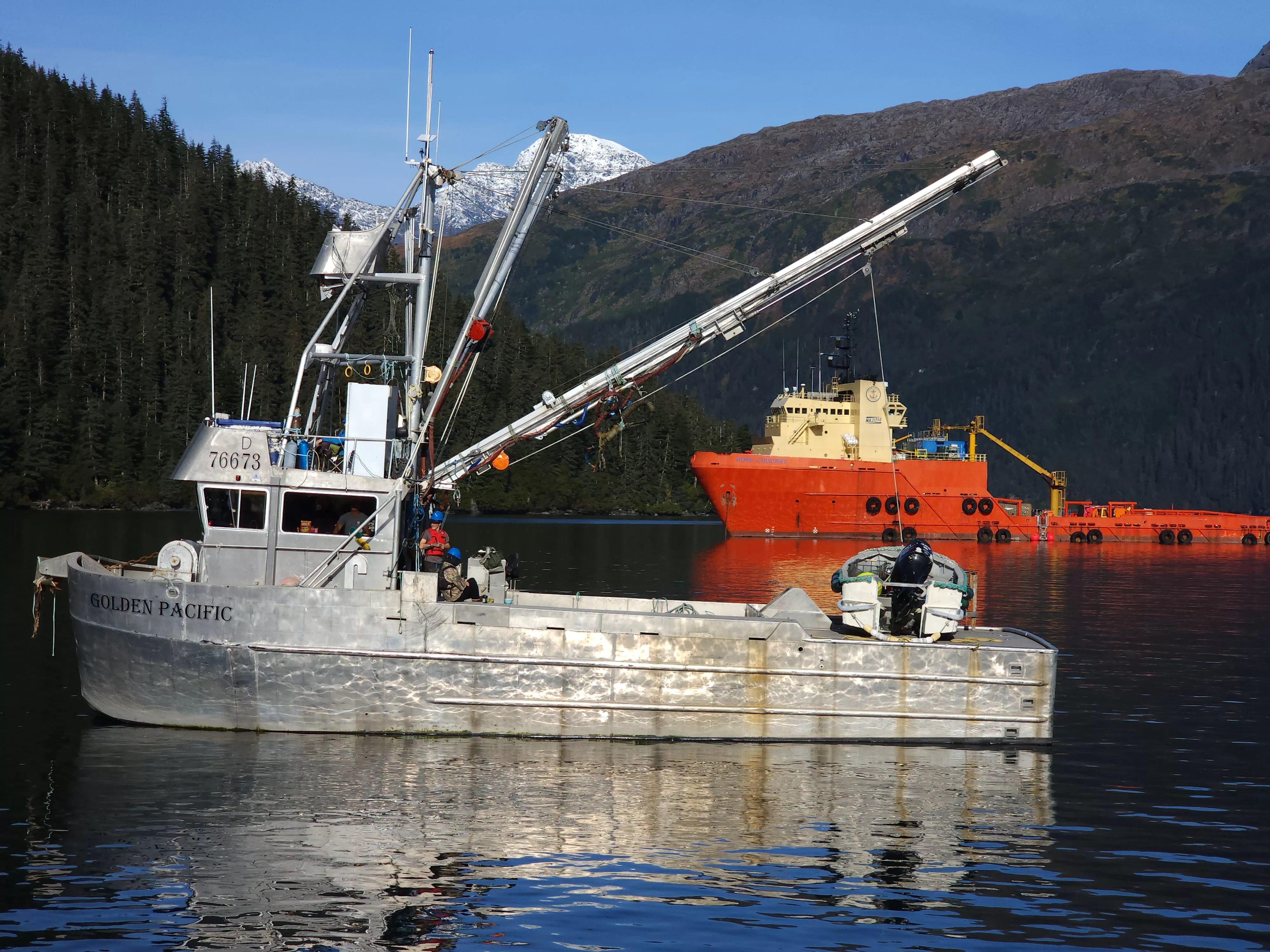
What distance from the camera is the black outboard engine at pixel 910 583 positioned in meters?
19.0

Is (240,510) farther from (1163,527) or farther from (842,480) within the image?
(1163,527)

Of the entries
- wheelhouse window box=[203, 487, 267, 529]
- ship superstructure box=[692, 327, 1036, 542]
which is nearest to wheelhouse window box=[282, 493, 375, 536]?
wheelhouse window box=[203, 487, 267, 529]

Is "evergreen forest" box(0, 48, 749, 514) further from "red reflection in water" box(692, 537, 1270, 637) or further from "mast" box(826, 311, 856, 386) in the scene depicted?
"red reflection in water" box(692, 537, 1270, 637)

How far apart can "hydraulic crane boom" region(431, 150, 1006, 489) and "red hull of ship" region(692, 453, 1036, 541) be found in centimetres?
5187

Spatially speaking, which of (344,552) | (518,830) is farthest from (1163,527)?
(518,830)

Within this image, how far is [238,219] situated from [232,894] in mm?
171667

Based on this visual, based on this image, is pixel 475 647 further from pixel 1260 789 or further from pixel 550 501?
pixel 550 501

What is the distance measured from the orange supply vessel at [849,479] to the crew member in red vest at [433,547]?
57675mm

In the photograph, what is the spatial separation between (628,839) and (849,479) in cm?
6541

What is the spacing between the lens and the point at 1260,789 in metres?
16.2

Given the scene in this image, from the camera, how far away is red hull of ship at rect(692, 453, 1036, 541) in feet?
252

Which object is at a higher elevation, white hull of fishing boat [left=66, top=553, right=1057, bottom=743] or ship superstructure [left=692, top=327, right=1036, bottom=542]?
ship superstructure [left=692, top=327, right=1036, bottom=542]

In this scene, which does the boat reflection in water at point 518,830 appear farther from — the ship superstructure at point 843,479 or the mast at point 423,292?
the ship superstructure at point 843,479

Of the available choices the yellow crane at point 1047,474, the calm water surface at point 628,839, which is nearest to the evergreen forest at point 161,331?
the yellow crane at point 1047,474
